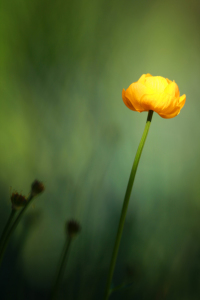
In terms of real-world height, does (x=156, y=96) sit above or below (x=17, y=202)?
above

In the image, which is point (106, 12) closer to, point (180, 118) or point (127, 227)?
point (180, 118)

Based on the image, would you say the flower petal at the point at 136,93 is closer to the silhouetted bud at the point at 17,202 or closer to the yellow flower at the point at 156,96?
the yellow flower at the point at 156,96

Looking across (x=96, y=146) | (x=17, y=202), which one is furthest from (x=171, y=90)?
(x=96, y=146)

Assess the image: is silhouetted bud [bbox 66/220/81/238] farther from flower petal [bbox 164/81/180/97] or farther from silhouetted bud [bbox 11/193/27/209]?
flower petal [bbox 164/81/180/97]

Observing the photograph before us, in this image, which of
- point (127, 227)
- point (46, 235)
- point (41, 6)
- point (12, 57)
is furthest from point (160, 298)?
point (41, 6)

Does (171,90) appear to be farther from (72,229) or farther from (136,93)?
(72,229)

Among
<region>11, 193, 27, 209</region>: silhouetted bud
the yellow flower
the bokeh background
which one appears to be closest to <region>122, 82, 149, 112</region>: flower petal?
the yellow flower
